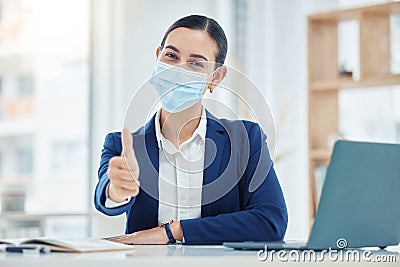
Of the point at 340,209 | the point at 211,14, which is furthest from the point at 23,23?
the point at 340,209

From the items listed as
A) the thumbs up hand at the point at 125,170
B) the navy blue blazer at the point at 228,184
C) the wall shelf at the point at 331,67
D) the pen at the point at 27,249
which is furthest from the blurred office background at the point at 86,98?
the pen at the point at 27,249

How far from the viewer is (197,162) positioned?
1773mm

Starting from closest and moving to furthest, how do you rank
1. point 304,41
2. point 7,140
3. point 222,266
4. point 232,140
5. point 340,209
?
point 222,266, point 340,209, point 232,140, point 7,140, point 304,41

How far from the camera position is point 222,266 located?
1.18 metres

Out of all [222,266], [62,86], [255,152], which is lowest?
[222,266]

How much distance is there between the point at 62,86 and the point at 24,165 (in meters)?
0.49

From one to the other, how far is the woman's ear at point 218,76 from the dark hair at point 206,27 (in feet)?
0.06

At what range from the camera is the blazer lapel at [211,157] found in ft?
5.78

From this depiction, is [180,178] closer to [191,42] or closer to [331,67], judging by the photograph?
[191,42]

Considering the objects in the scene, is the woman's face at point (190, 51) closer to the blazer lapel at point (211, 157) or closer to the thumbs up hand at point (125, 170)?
the blazer lapel at point (211, 157)

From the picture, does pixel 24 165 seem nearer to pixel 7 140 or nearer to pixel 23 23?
pixel 7 140

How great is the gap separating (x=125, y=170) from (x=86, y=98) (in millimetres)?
2729

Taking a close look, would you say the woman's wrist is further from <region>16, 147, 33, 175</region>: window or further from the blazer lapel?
<region>16, 147, 33, 175</region>: window

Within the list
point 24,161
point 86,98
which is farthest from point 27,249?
point 86,98
